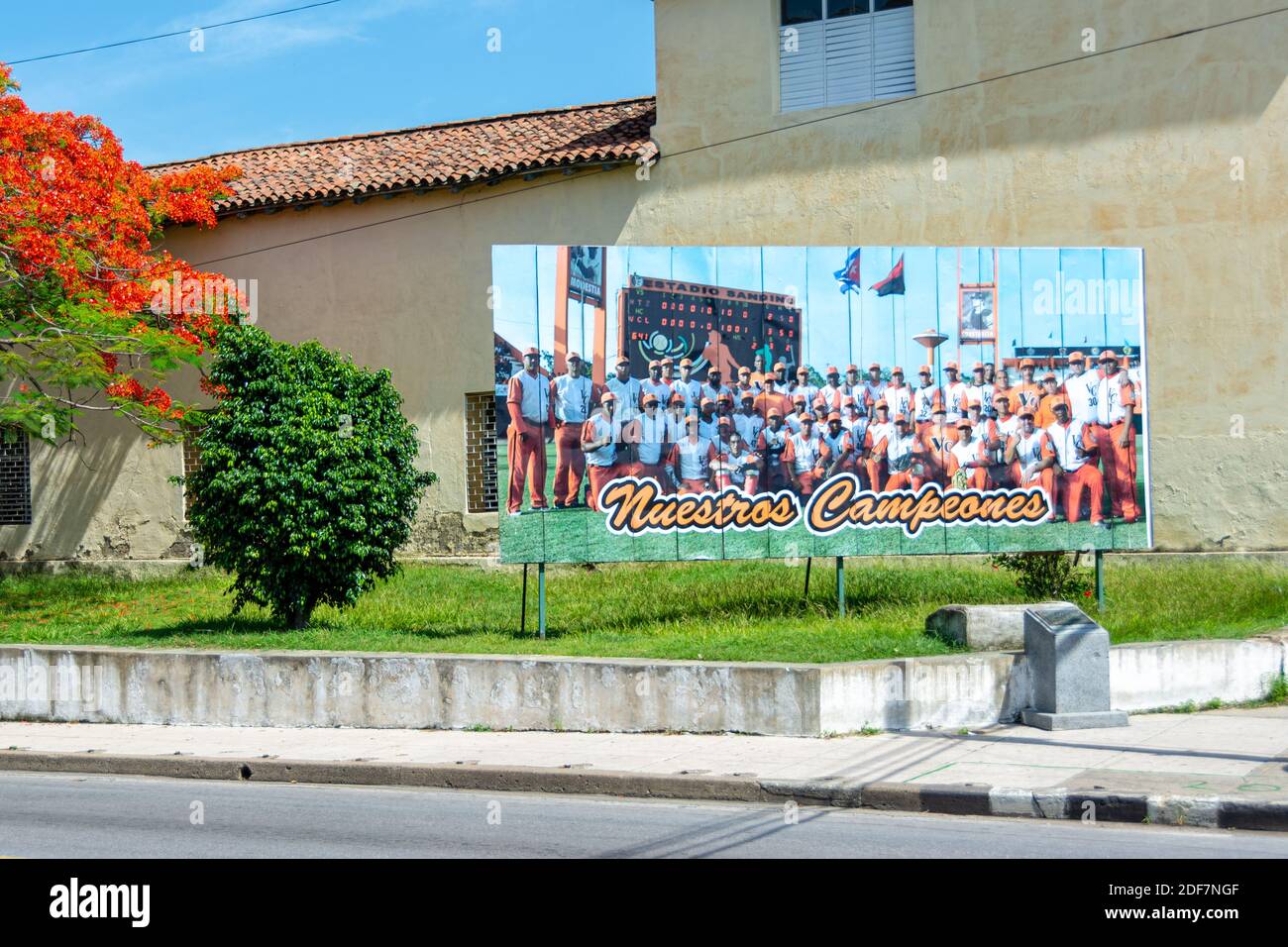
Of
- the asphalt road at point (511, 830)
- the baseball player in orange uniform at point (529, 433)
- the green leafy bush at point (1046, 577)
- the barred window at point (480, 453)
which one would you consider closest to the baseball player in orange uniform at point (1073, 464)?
the green leafy bush at point (1046, 577)

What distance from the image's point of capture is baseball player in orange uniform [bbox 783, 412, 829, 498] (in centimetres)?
1462

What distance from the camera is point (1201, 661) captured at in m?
12.6

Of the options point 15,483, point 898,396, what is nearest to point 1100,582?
point 898,396

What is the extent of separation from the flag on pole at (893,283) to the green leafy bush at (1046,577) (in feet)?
10.9

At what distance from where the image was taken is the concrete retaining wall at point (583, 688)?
1177 centimetres

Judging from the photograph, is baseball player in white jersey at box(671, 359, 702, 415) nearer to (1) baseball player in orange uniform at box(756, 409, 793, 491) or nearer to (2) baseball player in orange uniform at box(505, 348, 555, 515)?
(1) baseball player in orange uniform at box(756, 409, 793, 491)

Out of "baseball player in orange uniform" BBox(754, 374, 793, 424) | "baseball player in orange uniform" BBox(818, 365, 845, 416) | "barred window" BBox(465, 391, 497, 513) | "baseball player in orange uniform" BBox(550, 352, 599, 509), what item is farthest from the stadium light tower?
"barred window" BBox(465, 391, 497, 513)

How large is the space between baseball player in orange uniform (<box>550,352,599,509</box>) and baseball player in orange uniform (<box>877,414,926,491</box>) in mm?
3283

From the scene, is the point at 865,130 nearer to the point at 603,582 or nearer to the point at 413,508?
the point at 603,582

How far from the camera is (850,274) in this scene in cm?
1482

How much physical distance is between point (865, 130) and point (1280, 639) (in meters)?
10.7

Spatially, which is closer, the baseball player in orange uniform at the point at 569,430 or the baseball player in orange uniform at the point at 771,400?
the baseball player in orange uniform at the point at 569,430

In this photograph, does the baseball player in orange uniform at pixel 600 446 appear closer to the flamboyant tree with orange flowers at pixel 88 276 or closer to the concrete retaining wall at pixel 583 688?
the concrete retaining wall at pixel 583 688

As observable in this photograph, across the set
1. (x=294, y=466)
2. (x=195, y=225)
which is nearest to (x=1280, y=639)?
(x=294, y=466)
